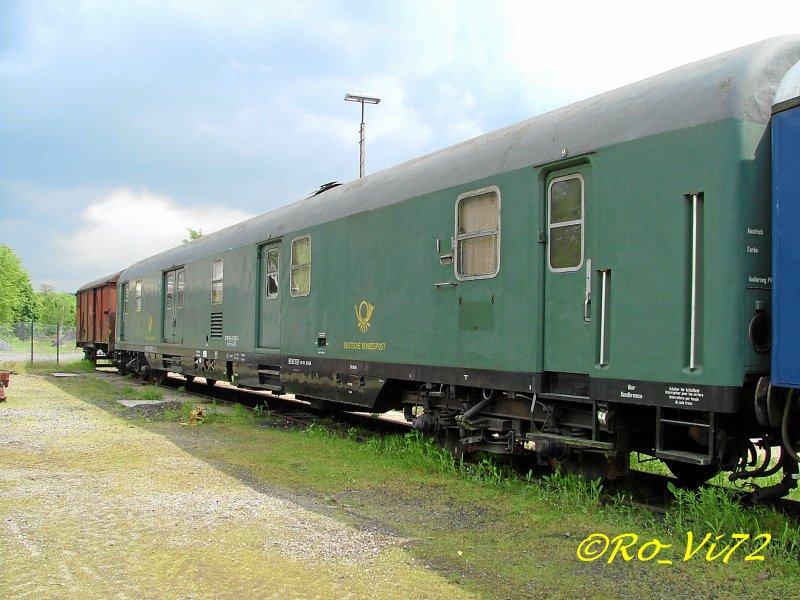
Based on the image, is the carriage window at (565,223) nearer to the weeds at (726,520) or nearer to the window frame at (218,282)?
the weeds at (726,520)

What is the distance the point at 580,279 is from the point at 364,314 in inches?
152

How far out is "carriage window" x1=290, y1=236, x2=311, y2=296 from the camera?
11.1m

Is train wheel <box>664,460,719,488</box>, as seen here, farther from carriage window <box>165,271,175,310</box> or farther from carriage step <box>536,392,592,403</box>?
carriage window <box>165,271,175,310</box>

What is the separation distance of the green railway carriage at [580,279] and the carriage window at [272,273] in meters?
1.94

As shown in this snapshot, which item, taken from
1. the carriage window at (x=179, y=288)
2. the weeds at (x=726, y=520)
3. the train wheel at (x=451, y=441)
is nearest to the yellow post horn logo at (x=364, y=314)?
the train wheel at (x=451, y=441)

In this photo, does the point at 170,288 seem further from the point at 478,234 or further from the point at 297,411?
the point at 478,234

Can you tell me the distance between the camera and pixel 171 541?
17.4 ft

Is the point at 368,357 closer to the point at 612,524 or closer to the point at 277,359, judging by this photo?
the point at 277,359

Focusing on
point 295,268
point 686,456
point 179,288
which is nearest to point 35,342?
point 179,288

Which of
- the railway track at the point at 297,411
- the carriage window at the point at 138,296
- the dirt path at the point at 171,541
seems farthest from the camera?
the carriage window at the point at 138,296

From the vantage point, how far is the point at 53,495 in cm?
662

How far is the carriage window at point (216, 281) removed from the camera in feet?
48.4

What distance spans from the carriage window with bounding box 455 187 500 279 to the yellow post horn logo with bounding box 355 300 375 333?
1977 mm

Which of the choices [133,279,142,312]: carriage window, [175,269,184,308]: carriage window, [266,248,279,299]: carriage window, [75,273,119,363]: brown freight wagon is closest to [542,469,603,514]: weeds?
[266,248,279,299]: carriage window
